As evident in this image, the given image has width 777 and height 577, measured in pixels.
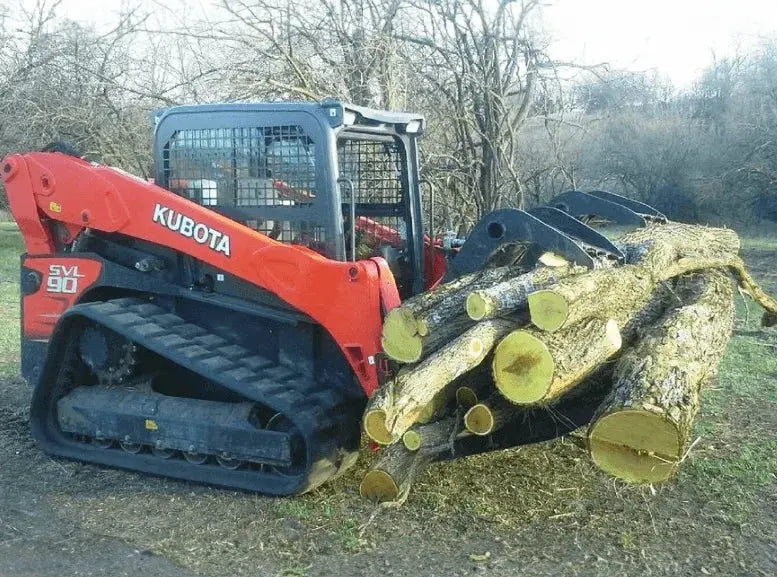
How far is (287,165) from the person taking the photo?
5.01m

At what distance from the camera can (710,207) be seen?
88.4 ft

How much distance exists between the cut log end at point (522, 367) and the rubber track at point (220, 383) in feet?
3.62

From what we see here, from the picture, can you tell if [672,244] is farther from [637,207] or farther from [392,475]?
[392,475]

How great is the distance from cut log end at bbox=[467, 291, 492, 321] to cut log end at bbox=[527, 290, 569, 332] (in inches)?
8.5

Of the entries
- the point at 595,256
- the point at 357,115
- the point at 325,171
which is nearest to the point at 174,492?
the point at 325,171

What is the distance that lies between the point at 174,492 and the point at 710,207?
25123 mm

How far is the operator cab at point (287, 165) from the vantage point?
16.0 feet

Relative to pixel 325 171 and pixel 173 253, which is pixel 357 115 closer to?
pixel 325 171

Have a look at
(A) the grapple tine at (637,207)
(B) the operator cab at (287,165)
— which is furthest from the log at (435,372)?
(A) the grapple tine at (637,207)

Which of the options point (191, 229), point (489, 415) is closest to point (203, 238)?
point (191, 229)

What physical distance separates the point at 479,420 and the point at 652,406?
0.95 meters

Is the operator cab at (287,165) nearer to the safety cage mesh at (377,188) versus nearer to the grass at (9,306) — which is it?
the safety cage mesh at (377,188)

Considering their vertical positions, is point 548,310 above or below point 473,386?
above

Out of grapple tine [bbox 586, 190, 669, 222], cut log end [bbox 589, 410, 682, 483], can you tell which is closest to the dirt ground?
cut log end [bbox 589, 410, 682, 483]
